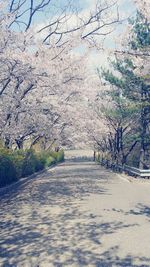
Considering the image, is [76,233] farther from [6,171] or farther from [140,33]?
[140,33]

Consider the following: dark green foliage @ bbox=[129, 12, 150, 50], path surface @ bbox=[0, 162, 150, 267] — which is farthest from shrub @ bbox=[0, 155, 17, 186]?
dark green foliage @ bbox=[129, 12, 150, 50]

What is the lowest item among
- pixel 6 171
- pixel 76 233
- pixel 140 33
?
pixel 76 233

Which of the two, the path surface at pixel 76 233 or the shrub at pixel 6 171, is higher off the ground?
the shrub at pixel 6 171

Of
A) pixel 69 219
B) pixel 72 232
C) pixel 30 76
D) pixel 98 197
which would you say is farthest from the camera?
pixel 98 197

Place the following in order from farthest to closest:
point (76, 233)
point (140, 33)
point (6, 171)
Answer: point (140, 33)
point (6, 171)
point (76, 233)

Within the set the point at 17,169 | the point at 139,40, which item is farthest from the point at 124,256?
the point at 139,40

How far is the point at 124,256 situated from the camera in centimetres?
623

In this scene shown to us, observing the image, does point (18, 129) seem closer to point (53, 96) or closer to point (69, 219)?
point (53, 96)

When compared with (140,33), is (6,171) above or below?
below

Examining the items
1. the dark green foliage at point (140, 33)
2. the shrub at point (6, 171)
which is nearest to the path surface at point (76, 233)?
the shrub at point (6, 171)

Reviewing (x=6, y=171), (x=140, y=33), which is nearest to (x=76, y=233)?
(x=6, y=171)

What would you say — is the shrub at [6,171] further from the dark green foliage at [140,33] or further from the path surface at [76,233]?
the dark green foliage at [140,33]

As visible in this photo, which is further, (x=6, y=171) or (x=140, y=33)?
(x=140, y=33)

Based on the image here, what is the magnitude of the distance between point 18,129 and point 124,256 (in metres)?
13.9
